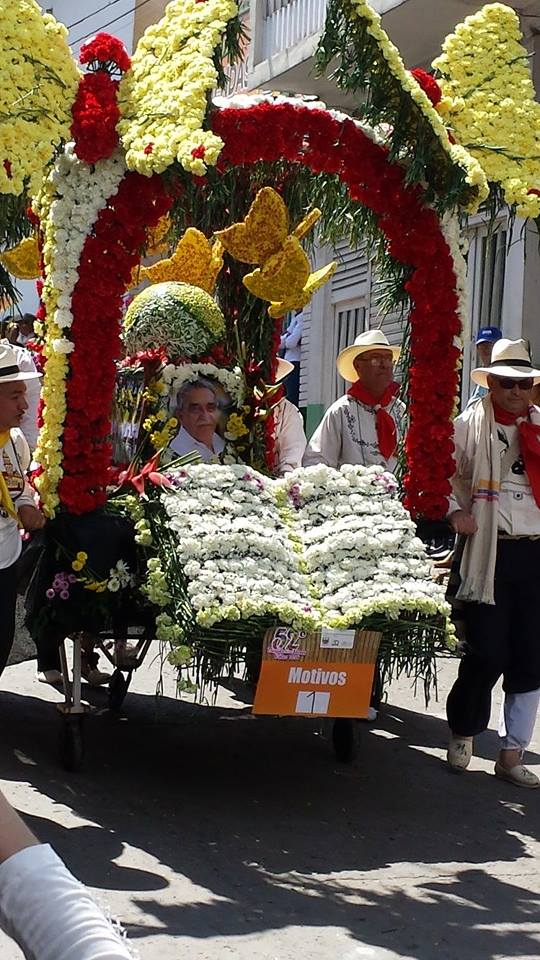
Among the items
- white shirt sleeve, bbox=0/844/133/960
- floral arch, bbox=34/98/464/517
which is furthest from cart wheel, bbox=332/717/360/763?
white shirt sleeve, bbox=0/844/133/960

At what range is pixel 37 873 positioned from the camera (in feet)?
9.13

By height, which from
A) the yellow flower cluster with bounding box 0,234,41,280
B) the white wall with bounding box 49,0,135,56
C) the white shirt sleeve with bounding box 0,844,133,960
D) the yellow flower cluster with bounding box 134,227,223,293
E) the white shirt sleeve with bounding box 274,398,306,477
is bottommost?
the white shirt sleeve with bounding box 0,844,133,960

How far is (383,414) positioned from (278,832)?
8.85 ft

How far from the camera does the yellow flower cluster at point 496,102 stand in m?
7.33

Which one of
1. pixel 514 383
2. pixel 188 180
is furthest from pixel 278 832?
pixel 188 180

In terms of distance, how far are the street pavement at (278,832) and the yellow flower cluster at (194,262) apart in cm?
246

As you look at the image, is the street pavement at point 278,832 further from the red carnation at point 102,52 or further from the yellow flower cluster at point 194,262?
the red carnation at point 102,52

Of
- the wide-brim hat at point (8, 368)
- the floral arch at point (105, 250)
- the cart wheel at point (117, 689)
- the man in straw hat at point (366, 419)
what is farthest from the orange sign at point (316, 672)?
the cart wheel at point (117, 689)

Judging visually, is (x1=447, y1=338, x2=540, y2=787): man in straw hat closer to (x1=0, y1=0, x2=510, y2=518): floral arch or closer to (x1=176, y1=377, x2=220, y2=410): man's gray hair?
(x1=0, y1=0, x2=510, y2=518): floral arch

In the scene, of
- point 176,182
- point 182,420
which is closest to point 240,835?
point 182,420

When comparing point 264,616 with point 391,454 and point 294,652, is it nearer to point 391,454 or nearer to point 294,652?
point 294,652

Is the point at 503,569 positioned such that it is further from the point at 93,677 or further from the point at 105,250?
the point at 93,677

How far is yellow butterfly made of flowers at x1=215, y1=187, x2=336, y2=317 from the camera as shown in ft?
26.5

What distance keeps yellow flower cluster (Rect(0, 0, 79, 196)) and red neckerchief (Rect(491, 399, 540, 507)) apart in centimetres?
252
